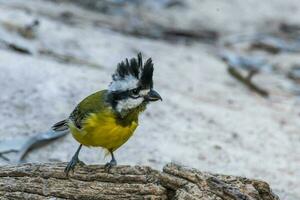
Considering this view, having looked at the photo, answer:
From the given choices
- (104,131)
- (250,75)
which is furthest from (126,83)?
(250,75)

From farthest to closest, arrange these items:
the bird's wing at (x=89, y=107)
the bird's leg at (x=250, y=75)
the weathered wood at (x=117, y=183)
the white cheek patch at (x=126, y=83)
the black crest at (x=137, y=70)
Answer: the bird's leg at (x=250, y=75), the bird's wing at (x=89, y=107), the white cheek patch at (x=126, y=83), the black crest at (x=137, y=70), the weathered wood at (x=117, y=183)

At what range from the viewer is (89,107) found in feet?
16.7

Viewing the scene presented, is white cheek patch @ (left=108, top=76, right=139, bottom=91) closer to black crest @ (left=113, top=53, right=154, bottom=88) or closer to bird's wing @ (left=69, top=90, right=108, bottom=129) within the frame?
black crest @ (left=113, top=53, right=154, bottom=88)

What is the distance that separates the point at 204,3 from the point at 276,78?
12.7ft

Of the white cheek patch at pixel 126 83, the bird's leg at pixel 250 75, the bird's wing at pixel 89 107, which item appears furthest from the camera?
the bird's leg at pixel 250 75

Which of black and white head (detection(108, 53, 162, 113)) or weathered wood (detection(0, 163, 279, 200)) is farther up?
black and white head (detection(108, 53, 162, 113))

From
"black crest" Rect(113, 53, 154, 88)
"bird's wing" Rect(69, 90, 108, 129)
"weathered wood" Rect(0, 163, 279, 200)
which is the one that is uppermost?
"black crest" Rect(113, 53, 154, 88)

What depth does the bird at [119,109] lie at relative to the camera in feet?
15.8

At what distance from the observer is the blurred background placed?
23.8 ft

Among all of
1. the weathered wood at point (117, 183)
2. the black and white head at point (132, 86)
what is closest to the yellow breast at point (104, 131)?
the black and white head at point (132, 86)

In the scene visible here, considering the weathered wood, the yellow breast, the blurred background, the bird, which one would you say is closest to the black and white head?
the bird

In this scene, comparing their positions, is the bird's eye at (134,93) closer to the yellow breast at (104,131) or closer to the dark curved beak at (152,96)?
the dark curved beak at (152,96)

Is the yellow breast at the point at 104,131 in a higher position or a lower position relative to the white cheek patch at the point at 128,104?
lower

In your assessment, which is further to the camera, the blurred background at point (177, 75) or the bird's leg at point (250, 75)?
the bird's leg at point (250, 75)
